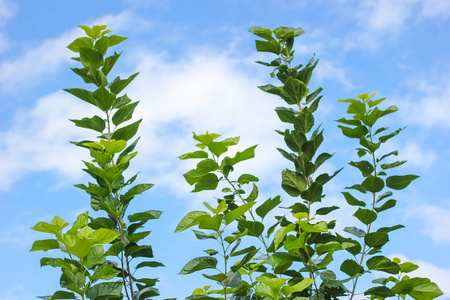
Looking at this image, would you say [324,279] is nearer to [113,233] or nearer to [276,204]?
[276,204]

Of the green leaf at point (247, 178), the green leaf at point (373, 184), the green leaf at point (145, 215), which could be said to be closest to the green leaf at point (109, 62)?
the green leaf at point (145, 215)

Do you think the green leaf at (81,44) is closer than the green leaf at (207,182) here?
No

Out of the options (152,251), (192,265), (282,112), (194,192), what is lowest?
(192,265)

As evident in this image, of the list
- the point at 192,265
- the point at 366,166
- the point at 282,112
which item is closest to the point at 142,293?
the point at 192,265

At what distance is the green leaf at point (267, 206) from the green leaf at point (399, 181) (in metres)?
0.62

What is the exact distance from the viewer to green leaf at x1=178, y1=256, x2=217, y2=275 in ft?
5.93

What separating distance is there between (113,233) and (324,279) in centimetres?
89

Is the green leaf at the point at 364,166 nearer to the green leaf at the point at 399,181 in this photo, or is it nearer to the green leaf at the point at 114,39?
the green leaf at the point at 399,181

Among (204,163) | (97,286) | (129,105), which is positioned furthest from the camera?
(129,105)

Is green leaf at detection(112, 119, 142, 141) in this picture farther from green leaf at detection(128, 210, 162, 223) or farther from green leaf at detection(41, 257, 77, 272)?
green leaf at detection(41, 257, 77, 272)

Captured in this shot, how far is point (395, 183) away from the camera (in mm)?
2223

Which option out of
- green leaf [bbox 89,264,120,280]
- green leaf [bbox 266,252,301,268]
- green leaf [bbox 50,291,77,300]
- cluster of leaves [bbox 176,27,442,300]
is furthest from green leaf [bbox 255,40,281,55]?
green leaf [bbox 50,291,77,300]

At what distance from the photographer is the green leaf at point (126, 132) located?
2.32 metres

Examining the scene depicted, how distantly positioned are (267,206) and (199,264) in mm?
409
